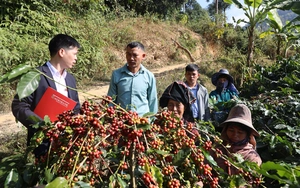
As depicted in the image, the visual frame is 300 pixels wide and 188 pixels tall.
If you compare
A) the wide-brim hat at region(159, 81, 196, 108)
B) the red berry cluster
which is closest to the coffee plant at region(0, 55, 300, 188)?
the red berry cluster

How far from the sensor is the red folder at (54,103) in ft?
4.97

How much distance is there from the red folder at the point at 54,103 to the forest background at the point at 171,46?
21 cm

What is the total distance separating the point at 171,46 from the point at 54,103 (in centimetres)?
1382

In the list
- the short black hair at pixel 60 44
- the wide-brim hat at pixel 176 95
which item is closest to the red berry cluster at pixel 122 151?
the short black hair at pixel 60 44

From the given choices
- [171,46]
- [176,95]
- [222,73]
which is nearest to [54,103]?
[176,95]

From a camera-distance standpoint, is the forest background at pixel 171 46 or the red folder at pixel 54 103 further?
the forest background at pixel 171 46

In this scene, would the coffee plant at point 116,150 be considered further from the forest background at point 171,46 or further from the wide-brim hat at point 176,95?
the wide-brim hat at point 176,95

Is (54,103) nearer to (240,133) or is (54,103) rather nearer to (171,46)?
(240,133)

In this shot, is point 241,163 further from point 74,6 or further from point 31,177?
point 74,6

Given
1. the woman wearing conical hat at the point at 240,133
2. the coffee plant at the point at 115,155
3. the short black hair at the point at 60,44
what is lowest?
the woman wearing conical hat at the point at 240,133

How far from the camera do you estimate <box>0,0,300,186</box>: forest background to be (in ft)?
10.1

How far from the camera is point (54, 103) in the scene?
156 cm

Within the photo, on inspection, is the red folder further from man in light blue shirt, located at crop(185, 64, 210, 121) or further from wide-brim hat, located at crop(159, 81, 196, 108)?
man in light blue shirt, located at crop(185, 64, 210, 121)

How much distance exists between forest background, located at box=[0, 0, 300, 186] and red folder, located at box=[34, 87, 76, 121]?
0.69 feet
